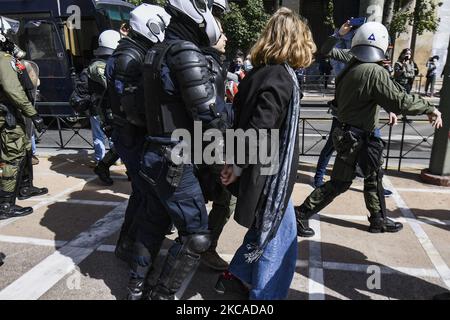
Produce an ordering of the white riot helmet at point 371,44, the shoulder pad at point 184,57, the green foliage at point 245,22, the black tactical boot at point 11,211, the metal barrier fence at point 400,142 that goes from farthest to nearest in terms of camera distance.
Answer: the green foliage at point 245,22
the metal barrier fence at point 400,142
the black tactical boot at point 11,211
the white riot helmet at point 371,44
the shoulder pad at point 184,57

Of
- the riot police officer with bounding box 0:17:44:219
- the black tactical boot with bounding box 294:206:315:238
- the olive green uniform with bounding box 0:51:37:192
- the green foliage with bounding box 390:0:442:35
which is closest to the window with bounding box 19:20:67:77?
the riot police officer with bounding box 0:17:44:219

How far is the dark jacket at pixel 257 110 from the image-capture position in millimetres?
2330

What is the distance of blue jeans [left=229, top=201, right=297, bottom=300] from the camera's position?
2629mm

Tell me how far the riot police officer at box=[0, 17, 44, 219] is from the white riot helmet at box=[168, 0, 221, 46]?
99.7 inches

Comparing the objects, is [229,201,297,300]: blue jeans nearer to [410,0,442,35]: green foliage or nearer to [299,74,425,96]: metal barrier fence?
[299,74,425,96]: metal barrier fence

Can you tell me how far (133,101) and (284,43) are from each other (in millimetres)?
1183

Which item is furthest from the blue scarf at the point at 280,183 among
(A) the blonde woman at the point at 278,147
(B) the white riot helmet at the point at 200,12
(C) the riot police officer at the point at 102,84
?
(C) the riot police officer at the point at 102,84

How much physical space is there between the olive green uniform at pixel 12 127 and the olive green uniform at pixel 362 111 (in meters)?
3.21

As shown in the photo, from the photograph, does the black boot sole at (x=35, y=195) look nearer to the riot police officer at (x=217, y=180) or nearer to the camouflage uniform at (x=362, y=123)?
the riot police officer at (x=217, y=180)

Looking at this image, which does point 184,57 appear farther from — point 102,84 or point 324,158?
point 324,158

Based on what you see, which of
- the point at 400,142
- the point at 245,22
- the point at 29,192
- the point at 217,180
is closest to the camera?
the point at 217,180

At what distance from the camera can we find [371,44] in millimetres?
3510

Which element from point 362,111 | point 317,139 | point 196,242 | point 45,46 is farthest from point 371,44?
point 45,46
